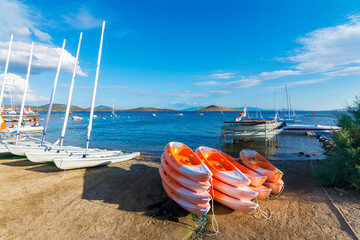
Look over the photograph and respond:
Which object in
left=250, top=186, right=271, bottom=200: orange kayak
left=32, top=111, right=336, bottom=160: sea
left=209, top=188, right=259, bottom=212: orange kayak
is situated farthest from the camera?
left=32, top=111, right=336, bottom=160: sea

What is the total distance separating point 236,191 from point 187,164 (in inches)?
83.6

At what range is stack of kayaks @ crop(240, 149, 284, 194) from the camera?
293 inches

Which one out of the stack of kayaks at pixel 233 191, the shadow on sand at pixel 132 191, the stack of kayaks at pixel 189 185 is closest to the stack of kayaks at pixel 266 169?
the stack of kayaks at pixel 233 191

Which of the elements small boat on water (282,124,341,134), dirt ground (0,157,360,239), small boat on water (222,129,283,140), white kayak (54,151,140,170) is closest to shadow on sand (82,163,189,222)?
dirt ground (0,157,360,239)

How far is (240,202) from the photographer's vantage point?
5934mm

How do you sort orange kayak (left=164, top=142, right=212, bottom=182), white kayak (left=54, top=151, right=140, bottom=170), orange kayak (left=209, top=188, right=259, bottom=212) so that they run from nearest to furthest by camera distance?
orange kayak (left=164, top=142, right=212, bottom=182) < orange kayak (left=209, top=188, right=259, bottom=212) < white kayak (left=54, top=151, right=140, bottom=170)

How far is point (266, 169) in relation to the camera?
837cm

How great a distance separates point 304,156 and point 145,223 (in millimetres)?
16530

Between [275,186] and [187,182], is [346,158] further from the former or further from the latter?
[187,182]

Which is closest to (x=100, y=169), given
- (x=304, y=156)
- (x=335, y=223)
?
(x=335, y=223)

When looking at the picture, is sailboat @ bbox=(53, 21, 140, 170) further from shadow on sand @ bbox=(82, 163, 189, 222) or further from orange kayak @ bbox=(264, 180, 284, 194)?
orange kayak @ bbox=(264, 180, 284, 194)

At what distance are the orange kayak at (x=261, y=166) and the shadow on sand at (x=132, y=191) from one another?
4023mm

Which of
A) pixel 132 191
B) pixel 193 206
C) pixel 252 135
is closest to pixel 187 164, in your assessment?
pixel 193 206

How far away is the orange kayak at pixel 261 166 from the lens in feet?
24.5
